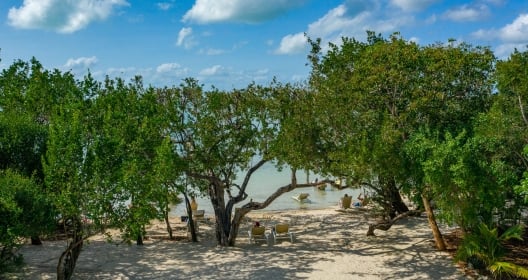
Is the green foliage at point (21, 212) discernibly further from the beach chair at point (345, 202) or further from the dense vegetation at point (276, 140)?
the beach chair at point (345, 202)

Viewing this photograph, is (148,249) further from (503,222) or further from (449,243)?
(503,222)

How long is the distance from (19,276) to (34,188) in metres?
4.49

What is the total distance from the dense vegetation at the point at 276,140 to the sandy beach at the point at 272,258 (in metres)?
1.35

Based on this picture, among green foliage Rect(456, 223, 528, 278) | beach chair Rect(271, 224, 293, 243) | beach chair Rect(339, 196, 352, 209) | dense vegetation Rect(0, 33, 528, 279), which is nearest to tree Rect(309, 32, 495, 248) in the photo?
dense vegetation Rect(0, 33, 528, 279)

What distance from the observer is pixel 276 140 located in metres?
18.8

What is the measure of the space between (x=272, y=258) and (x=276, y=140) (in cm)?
484

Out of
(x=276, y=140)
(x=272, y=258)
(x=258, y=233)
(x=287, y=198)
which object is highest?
(x=276, y=140)

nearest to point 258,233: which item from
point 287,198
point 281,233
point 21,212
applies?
point 281,233

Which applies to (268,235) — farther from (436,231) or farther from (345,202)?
(345,202)

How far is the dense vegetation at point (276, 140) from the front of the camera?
13180mm

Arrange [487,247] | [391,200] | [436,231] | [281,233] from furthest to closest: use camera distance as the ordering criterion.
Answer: [391,200] → [281,233] → [436,231] → [487,247]

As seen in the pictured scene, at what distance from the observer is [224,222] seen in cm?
2202

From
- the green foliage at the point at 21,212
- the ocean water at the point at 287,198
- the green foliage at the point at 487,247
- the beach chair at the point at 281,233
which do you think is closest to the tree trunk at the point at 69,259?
the green foliage at the point at 21,212

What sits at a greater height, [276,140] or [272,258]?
[276,140]
